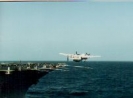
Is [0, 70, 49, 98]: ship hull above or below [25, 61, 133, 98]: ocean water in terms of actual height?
above

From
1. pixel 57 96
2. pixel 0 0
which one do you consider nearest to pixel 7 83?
pixel 0 0

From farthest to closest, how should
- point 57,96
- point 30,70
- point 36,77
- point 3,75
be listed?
1. point 57,96
2. point 36,77
3. point 30,70
4. point 3,75

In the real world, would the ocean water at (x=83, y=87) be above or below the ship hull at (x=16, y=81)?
below

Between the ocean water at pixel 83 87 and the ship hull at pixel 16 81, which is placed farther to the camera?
the ocean water at pixel 83 87

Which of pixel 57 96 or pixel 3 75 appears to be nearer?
pixel 3 75

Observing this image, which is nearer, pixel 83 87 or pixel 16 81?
pixel 16 81

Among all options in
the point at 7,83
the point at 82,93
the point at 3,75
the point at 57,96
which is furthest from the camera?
the point at 82,93

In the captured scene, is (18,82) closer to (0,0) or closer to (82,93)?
(0,0)

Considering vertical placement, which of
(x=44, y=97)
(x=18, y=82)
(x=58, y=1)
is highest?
(x=58, y=1)

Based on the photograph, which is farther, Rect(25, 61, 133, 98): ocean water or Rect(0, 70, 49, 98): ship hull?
Rect(25, 61, 133, 98): ocean water

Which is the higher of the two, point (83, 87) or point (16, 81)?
point (16, 81)

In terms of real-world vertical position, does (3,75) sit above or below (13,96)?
above
